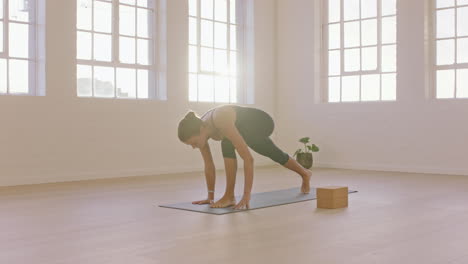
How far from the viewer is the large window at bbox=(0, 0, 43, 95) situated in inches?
234

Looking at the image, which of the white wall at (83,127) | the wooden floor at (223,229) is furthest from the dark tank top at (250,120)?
the white wall at (83,127)

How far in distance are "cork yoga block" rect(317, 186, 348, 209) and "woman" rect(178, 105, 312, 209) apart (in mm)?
505

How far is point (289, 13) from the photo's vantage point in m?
8.70

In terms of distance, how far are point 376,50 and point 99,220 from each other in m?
5.41

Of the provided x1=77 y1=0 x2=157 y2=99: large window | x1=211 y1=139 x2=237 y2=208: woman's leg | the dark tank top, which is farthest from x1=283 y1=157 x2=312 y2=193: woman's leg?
x1=77 y1=0 x2=157 y2=99: large window

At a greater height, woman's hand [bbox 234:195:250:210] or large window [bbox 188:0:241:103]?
large window [bbox 188:0:241:103]

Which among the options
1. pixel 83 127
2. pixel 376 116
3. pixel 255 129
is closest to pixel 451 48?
pixel 376 116

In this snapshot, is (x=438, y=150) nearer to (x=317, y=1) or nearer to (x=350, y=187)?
(x=350, y=187)

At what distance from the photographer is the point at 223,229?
10.7 feet

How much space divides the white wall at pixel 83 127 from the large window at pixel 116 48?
9.3 inches

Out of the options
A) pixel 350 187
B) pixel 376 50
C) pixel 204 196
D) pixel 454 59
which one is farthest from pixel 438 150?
pixel 204 196

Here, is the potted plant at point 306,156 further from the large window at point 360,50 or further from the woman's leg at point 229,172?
the woman's leg at point 229,172

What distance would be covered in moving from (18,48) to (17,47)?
0.01m

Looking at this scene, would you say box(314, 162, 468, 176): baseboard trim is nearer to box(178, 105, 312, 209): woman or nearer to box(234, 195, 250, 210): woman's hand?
box(178, 105, 312, 209): woman
